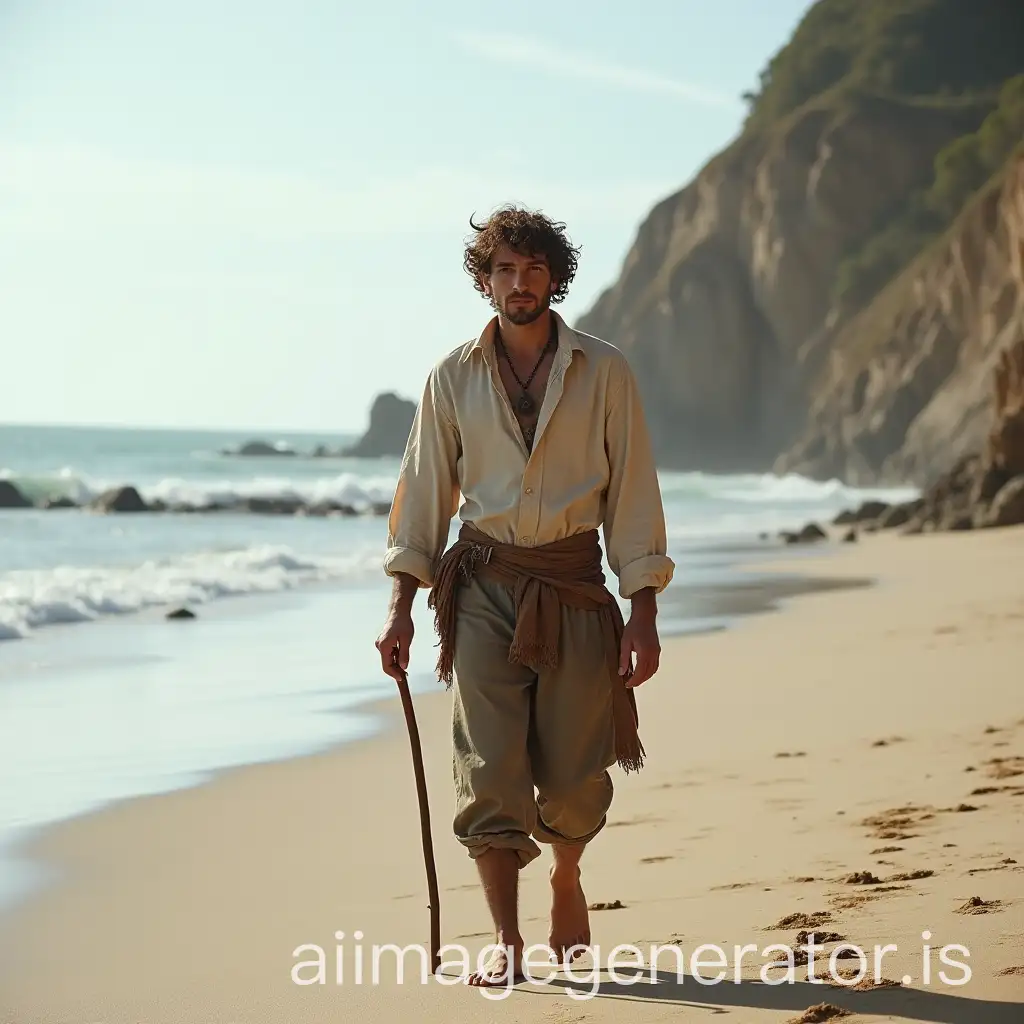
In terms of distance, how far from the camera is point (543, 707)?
3.98m

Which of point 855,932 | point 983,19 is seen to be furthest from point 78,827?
point 983,19

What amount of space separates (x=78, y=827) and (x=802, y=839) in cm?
262

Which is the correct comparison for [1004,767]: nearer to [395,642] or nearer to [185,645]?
[395,642]

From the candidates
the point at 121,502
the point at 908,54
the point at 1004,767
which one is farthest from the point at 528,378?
the point at 908,54

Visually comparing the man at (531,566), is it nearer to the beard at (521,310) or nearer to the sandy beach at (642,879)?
the beard at (521,310)

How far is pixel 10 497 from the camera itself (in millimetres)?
35312

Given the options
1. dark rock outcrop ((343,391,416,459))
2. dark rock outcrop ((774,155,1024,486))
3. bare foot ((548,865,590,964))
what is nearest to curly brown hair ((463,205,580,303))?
bare foot ((548,865,590,964))

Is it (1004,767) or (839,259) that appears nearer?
(1004,767)

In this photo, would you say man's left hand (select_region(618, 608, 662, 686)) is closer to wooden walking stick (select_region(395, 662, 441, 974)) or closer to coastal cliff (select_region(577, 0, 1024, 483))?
wooden walking stick (select_region(395, 662, 441, 974))

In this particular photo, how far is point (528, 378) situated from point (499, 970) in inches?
58.8

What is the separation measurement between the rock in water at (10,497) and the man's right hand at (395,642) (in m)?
32.5

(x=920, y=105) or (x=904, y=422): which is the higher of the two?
(x=920, y=105)

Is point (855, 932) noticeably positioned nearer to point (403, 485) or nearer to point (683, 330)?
A: point (403, 485)

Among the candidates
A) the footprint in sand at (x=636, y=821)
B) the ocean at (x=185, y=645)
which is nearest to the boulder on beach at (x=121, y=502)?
the ocean at (x=185, y=645)
